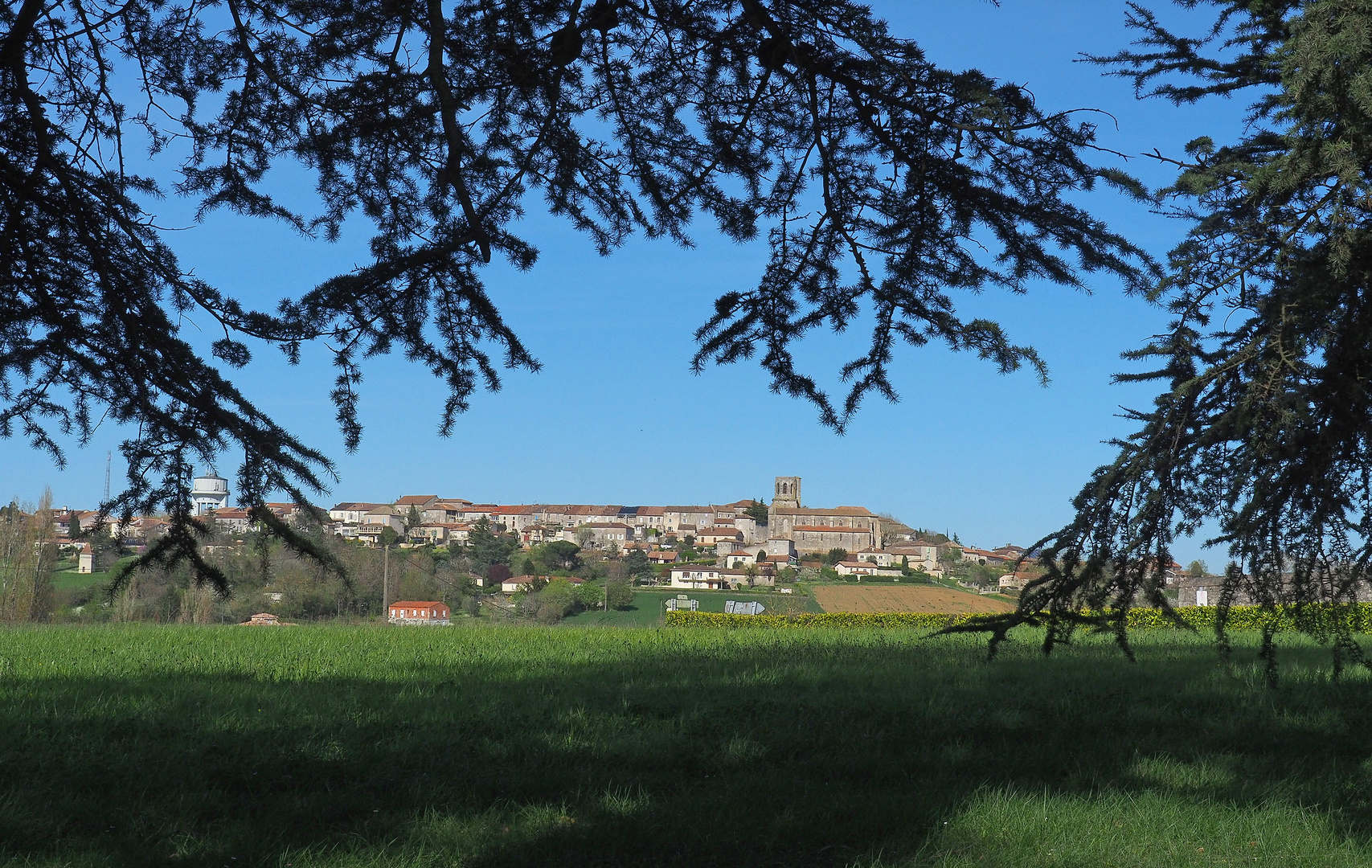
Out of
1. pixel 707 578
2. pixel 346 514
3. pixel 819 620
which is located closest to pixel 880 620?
pixel 819 620

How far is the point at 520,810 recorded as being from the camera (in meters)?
4.38

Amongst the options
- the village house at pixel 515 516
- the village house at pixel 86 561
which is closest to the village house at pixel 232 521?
the village house at pixel 86 561

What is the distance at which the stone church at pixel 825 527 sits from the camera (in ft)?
261

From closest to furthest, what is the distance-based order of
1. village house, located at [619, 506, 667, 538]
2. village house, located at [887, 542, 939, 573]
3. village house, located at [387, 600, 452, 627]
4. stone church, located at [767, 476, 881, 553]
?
village house, located at [387, 600, 452, 627]
village house, located at [887, 542, 939, 573]
stone church, located at [767, 476, 881, 553]
village house, located at [619, 506, 667, 538]

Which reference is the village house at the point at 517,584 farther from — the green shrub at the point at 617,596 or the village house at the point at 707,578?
the village house at the point at 707,578

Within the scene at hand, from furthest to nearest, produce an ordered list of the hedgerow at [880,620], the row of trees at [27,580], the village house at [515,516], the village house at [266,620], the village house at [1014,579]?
the village house at [515,516] < the row of trees at [27,580] < the hedgerow at [880,620] < the village house at [266,620] < the village house at [1014,579]

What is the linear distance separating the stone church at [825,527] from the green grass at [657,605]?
35.3m

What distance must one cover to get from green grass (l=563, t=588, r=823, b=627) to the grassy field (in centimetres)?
717

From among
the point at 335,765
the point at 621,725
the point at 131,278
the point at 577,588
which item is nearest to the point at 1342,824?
the point at 621,725

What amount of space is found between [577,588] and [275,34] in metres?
30.8

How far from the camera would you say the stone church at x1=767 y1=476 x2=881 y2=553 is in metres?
79.5

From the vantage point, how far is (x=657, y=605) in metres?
35.5

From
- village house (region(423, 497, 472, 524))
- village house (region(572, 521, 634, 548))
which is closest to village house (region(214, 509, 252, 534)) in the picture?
village house (region(423, 497, 472, 524))

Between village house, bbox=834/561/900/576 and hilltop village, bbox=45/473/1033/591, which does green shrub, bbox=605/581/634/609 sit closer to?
hilltop village, bbox=45/473/1033/591
